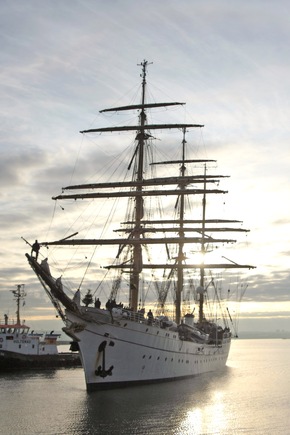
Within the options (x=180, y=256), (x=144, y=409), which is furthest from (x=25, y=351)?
(x=144, y=409)

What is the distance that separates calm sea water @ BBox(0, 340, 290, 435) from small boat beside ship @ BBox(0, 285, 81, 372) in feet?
37.5

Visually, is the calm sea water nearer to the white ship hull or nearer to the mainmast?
the white ship hull

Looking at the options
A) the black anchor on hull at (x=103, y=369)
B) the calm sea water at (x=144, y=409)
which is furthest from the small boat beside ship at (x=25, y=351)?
the black anchor on hull at (x=103, y=369)

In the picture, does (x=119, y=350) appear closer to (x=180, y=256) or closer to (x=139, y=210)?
(x=139, y=210)

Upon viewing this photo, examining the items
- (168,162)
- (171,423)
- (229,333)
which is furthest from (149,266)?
(171,423)

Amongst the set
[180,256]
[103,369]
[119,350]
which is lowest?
[103,369]

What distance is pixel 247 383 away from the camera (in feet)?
208

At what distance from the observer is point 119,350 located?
45125 mm

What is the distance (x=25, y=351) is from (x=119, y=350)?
1173 inches

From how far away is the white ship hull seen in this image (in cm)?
4431

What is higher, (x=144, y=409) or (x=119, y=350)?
(x=119, y=350)

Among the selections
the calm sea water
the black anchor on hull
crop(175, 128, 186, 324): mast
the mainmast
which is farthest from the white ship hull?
crop(175, 128, 186, 324): mast

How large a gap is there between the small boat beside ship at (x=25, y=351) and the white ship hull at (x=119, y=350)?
76.2ft

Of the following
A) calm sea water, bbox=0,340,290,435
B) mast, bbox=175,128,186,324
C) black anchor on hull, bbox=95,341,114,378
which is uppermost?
mast, bbox=175,128,186,324
